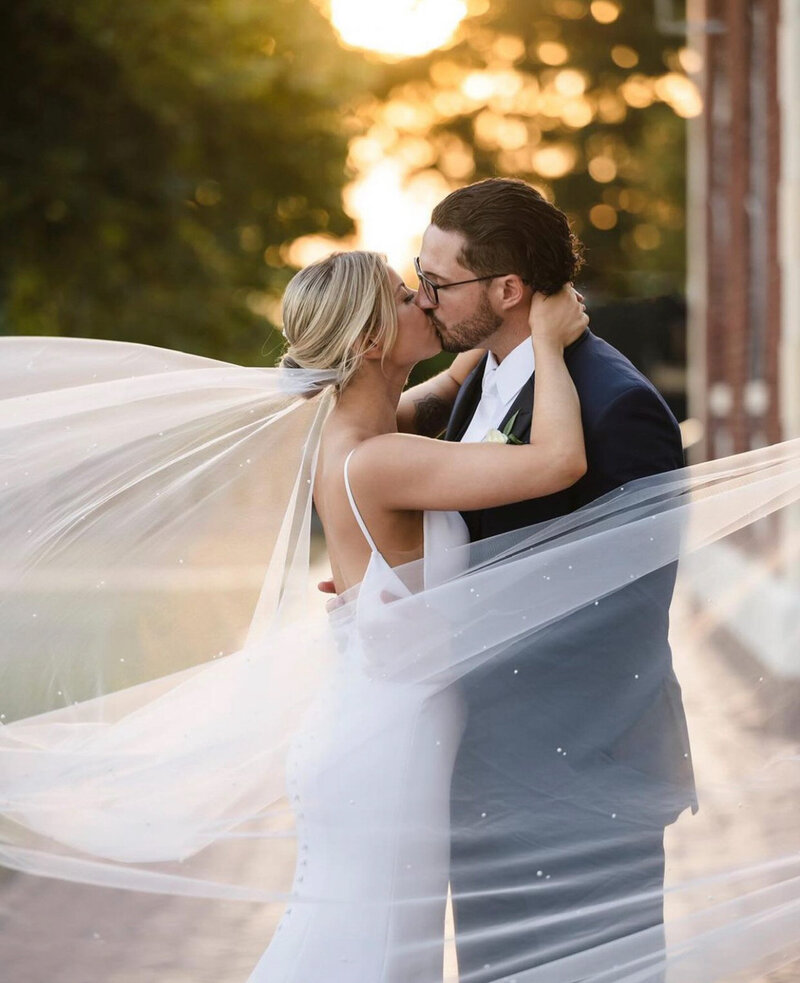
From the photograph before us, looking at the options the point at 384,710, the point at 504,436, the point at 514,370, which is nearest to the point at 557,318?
the point at 514,370

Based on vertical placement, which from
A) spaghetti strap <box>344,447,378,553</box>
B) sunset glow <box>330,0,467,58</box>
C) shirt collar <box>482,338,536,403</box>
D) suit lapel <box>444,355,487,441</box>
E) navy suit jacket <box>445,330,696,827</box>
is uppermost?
sunset glow <box>330,0,467,58</box>

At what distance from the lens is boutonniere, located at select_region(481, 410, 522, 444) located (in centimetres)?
311

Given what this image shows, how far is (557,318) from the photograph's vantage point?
3.20 meters

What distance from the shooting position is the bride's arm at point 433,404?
3.84 m

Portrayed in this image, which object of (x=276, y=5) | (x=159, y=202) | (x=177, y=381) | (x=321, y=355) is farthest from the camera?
(x=276, y=5)

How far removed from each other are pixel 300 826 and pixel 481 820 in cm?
41

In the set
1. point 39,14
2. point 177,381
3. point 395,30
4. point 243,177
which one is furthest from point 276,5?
point 177,381

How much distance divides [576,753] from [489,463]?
655 mm

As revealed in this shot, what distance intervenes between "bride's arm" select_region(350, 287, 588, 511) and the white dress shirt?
0.12 meters

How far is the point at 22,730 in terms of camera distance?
137 inches

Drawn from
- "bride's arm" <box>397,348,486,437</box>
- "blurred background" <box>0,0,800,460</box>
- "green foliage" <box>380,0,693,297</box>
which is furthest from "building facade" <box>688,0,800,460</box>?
"green foliage" <box>380,0,693,297</box>

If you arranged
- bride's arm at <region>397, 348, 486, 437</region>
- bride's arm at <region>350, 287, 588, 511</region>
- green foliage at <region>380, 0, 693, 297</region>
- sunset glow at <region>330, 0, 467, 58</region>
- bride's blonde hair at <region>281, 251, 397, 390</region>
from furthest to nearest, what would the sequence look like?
green foliage at <region>380, 0, 693, 297</region>, sunset glow at <region>330, 0, 467, 58</region>, bride's arm at <region>397, 348, 486, 437</region>, bride's blonde hair at <region>281, 251, 397, 390</region>, bride's arm at <region>350, 287, 588, 511</region>

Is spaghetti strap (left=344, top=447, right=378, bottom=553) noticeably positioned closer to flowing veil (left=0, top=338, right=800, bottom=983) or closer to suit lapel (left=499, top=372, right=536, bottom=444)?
flowing veil (left=0, top=338, right=800, bottom=983)

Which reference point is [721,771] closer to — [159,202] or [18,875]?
[18,875]
